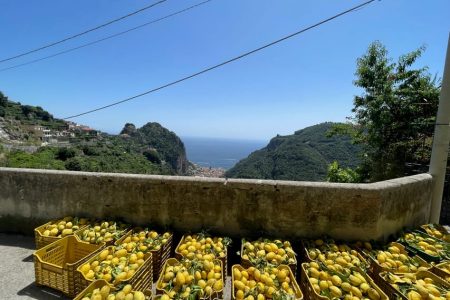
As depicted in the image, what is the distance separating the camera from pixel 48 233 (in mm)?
3877

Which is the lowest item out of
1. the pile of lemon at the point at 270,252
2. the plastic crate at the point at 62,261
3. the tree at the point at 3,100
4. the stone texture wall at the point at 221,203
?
the plastic crate at the point at 62,261

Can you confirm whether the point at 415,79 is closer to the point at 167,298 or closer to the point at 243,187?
the point at 243,187

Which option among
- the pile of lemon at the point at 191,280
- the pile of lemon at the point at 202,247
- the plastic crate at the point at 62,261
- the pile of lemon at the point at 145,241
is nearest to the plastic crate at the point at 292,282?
the pile of lemon at the point at 191,280

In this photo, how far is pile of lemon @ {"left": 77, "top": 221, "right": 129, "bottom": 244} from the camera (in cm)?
369

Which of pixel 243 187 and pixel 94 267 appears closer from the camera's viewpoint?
pixel 94 267

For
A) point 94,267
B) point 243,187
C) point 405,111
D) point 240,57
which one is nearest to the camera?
point 94,267

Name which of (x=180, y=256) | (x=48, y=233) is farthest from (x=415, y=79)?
(x=48, y=233)

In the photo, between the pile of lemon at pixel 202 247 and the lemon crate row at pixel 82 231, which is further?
the lemon crate row at pixel 82 231

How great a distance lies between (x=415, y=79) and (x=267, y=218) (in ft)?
26.7

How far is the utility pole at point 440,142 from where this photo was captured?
454cm

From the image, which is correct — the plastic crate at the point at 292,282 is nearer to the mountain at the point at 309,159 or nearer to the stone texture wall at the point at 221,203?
the stone texture wall at the point at 221,203

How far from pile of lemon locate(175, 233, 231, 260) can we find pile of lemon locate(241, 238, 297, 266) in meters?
0.30

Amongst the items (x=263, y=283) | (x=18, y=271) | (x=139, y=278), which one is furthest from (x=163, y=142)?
(x=263, y=283)

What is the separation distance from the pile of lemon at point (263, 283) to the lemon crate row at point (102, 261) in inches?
42.4
